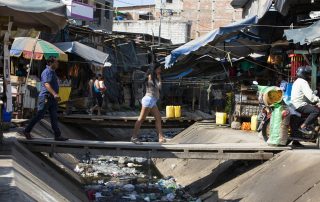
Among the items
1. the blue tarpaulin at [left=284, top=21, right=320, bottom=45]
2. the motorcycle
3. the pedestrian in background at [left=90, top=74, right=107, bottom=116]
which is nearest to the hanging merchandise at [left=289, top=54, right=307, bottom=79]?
the blue tarpaulin at [left=284, top=21, right=320, bottom=45]

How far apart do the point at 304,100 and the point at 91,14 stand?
26.5 meters

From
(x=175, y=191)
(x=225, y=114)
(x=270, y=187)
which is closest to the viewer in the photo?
(x=270, y=187)

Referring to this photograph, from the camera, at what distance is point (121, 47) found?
97.8 ft

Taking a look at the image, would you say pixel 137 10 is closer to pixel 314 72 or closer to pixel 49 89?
pixel 314 72

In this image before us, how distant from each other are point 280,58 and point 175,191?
627cm

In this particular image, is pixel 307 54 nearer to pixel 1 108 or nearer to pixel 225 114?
pixel 225 114

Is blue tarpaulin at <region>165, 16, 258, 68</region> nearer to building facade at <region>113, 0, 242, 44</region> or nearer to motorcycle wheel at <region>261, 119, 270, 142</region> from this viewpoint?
motorcycle wheel at <region>261, 119, 270, 142</region>

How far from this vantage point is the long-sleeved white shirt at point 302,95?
10273mm

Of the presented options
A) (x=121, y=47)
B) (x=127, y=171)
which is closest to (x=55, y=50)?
(x=127, y=171)

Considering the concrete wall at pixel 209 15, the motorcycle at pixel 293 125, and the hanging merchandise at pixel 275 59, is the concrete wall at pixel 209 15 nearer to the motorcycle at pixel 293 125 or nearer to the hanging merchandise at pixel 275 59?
the hanging merchandise at pixel 275 59

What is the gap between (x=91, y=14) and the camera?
3509 cm

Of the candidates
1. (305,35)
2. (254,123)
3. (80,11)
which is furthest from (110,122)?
(80,11)

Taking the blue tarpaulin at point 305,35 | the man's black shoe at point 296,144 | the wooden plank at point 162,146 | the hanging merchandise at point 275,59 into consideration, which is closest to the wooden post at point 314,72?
the blue tarpaulin at point 305,35

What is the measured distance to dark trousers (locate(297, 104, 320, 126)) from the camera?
1034 cm
